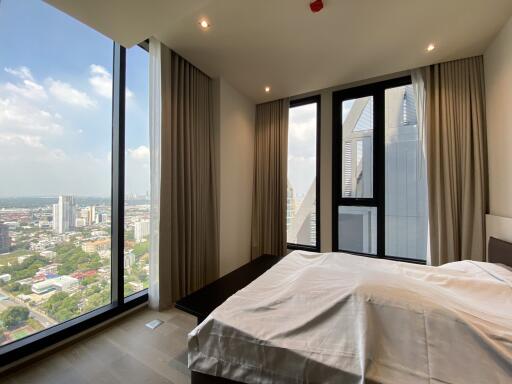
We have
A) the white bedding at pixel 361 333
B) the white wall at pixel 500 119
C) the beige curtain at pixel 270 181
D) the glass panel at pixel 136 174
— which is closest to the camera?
the white bedding at pixel 361 333

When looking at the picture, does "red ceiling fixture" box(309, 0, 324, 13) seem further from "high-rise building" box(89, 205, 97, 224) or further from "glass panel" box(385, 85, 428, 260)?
"high-rise building" box(89, 205, 97, 224)

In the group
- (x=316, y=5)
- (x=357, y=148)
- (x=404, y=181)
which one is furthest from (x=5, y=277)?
(x=404, y=181)

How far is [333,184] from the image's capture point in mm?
2994

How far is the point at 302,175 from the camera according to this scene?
128 inches

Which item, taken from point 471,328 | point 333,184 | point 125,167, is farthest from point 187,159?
point 471,328

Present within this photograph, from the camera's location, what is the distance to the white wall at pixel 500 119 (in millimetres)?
1777

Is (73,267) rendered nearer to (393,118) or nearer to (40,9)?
(40,9)

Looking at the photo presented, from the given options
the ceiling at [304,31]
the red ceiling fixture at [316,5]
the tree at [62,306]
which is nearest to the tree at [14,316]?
the tree at [62,306]

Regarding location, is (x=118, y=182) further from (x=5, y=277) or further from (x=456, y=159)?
(x=456, y=159)

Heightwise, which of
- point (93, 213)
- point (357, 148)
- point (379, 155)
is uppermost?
point (357, 148)

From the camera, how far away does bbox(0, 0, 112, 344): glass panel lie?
1405 mm

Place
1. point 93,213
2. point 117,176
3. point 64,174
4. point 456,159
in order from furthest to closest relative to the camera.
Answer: point 456,159 < point 117,176 < point 93,213 < point 64,174

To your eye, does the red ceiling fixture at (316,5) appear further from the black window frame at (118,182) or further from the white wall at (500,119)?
the black window frame at (118,182)

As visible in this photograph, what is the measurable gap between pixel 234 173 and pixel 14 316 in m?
2.35
